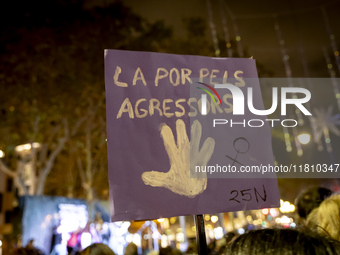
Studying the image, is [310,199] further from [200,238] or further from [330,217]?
[200,238]

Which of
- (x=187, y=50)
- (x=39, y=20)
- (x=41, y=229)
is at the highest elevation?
(x=39, y=20)

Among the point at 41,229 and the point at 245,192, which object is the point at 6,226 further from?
the point at 245,192

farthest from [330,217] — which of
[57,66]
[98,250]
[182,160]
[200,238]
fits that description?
[57,66]

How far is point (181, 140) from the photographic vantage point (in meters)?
2.03

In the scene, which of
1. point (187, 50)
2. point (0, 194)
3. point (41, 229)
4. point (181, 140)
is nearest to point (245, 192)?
point (181, 140)

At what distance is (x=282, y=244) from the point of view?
118 centimetres

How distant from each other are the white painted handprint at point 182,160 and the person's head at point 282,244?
70 centimetres

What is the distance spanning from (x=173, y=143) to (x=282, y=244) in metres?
0.97

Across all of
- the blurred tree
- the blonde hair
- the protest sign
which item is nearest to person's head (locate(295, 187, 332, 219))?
the blonde hair

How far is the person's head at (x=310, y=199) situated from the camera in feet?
9.36

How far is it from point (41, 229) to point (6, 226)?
7990 millimetres

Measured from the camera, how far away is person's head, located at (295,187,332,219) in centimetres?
285

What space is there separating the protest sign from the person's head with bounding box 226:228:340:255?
67 cm

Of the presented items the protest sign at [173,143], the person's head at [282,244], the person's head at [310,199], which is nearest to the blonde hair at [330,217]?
the person's head at [310,199]
